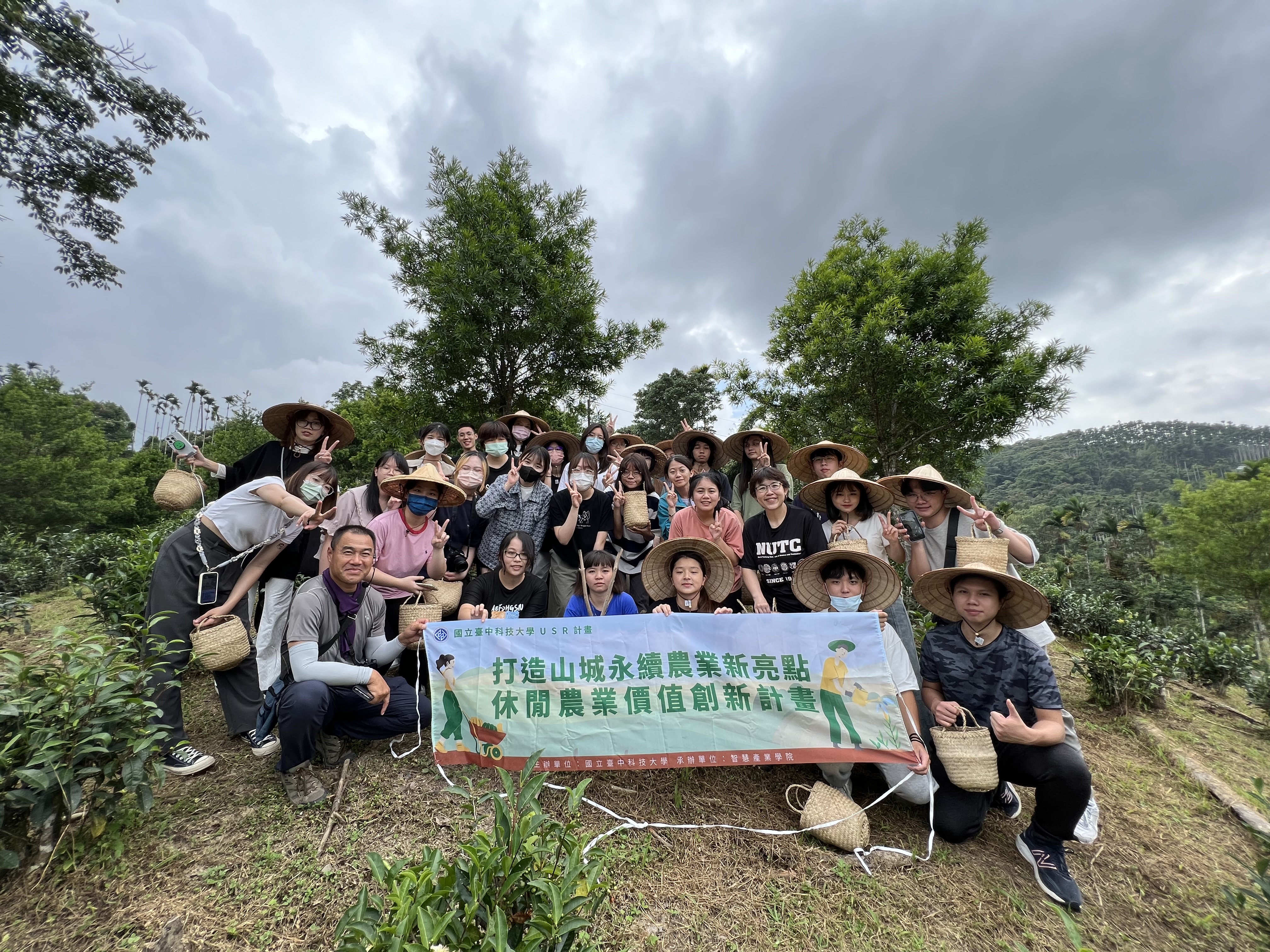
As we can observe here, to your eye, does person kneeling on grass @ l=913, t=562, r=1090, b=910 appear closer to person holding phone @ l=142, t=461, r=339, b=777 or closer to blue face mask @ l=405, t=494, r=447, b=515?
blue face mask @ l=405, t=494, r=447, b=515

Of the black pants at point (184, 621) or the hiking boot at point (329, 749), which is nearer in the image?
the black pants at point (184, 621)

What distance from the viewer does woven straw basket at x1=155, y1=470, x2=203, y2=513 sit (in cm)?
360

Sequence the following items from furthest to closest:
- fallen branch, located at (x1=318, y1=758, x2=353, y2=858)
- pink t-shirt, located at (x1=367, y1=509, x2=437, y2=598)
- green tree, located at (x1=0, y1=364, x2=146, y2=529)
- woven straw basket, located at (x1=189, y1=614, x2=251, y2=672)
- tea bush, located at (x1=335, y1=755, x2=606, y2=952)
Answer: green tree, located at (x1=0, y1=364, x2=146, y2=529) → pink t-shirt, located at (x1=367, y1=509, x2=437, y2=598) → woven straw basket, located at (x1=189, y1=614, x2=251, y2=672) → fallen branch, located at (x1=318, y1=758, x2=353, y2=858) → tea bush, located at (x1=335, y1=755, x2=606, y2=952)

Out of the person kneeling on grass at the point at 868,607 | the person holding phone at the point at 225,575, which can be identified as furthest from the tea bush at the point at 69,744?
the person kneeling on grass at the point at 868,607

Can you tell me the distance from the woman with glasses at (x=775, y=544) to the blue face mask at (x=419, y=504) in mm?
2794

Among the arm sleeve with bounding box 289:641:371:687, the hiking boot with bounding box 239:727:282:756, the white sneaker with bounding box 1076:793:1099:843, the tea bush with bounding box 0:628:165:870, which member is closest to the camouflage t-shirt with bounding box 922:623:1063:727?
the white sneaker with bounding box 1076:793:1099:843

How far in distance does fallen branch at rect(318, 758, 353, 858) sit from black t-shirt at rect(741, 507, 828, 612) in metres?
3.36

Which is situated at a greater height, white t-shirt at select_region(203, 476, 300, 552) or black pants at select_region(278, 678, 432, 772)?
white t-shirt at select_region(203, 476, 300, 552)

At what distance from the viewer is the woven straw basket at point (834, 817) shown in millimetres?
3119

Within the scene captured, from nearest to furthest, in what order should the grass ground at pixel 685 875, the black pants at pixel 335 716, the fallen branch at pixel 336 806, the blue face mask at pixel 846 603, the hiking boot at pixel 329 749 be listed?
the grass ground at pixel 685 875 < the fallen branch at pixel 336 806 < the black pants at pixel 335 716 < the hiking boot at pixel 329 749 < the blue face mask at pixel 846 603

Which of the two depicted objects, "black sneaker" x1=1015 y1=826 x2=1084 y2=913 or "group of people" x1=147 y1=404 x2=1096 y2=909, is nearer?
"black sneaker" x1=1015 y1=826 x2=1084 y2=913

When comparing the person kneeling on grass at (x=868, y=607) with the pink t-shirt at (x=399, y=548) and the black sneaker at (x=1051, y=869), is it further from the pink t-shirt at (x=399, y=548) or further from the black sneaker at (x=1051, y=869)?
the pink t-shirt at (x=399, y=548)

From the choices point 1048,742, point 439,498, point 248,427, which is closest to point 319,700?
point 439,498

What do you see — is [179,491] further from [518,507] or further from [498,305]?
[498,305]
